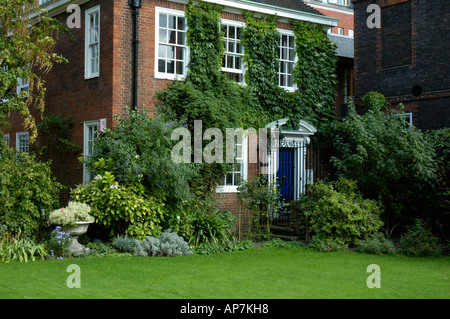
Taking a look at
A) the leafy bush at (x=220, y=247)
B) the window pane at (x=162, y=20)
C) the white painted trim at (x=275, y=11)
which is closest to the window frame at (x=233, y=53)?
the white painted trim at (x=275, y=11)

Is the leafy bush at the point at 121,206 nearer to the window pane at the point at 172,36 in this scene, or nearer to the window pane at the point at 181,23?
the window pane at the point at 172,36

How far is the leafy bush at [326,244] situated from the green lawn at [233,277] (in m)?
0.72

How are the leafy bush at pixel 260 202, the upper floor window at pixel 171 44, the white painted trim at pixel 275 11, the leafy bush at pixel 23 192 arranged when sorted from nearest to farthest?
the leafy bush at pixel 23 192
the leafy bush at pixel 260 202
the upper floor window at pixel 171 44
the white painted trim at pixel 275 11

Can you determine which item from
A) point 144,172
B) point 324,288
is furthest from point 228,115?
point 324,288

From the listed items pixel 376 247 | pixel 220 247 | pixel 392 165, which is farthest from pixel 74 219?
pixel 392 165

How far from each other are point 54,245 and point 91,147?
4.44 metres

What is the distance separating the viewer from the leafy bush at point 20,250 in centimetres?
1031

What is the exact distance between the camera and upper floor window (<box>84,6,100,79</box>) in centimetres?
1476

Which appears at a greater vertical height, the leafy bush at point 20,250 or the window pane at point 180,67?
the window pane at point 180,67

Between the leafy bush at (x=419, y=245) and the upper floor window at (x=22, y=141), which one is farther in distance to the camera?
the upper floor window at (x=22, y=141)

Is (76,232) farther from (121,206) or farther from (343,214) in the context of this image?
(343,214)
